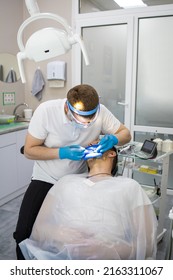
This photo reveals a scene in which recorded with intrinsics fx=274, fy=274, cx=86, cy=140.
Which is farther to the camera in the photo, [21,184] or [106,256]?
[21,184]

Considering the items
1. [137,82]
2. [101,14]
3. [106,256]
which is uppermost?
[101,14]

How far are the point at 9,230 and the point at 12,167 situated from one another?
753mm

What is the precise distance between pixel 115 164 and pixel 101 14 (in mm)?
2327

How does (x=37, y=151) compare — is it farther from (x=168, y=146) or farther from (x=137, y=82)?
(x=137, y=82)

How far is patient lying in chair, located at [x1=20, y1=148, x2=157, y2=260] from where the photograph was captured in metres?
1.12

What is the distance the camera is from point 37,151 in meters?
1.50

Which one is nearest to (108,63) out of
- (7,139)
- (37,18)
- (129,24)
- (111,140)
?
(129,24)

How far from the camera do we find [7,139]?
282cm

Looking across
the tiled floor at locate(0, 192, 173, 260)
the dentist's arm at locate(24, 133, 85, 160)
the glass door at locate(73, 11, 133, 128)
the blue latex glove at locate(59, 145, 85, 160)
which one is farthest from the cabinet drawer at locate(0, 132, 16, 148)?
the blue latex glove at locate(59, 145, 85, 160)

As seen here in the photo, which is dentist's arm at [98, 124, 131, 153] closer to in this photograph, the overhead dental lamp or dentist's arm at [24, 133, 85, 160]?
dentist's arm at [24, 133, 85, 160]

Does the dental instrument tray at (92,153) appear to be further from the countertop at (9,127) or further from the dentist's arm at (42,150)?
the countertop at (9,127)

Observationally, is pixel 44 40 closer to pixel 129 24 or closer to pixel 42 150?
pixel 42 150
